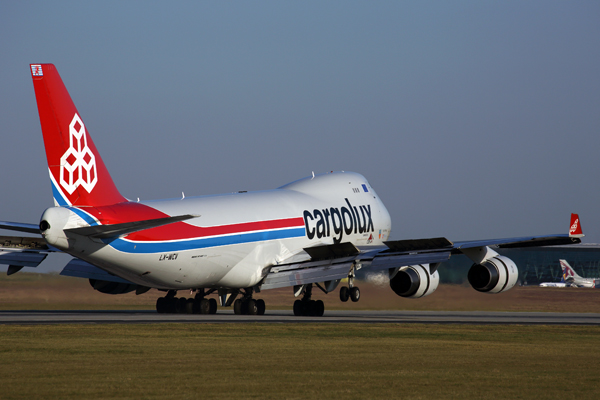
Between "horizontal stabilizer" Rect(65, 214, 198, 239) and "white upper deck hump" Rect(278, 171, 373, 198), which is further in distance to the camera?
"white upper deck hump" Rect(278, 171, 373, 198)

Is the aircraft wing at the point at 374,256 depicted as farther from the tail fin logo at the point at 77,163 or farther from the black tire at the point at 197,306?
the tail fin logo at the point at 77,163

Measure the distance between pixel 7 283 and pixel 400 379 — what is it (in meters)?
42.6

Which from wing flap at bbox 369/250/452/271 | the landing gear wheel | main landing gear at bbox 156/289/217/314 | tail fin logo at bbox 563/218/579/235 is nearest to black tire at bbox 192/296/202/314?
Result: main landing gear at bbox 156/289/217/314

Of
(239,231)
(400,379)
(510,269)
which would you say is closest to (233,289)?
(239,231)

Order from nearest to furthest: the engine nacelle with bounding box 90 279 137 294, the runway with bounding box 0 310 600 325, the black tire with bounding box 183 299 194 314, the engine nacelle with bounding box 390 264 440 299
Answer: the runway with bounding box 0 310 600 325
the engine nacelle with bounding box 390 264 440 299
the engine nacelle with bounding box 90 279 137 294
the black tire with bounding box 183 299 194 314

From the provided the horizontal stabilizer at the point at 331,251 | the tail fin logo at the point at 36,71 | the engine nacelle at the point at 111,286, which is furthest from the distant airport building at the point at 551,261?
the tail fin logo at the point at 36,71

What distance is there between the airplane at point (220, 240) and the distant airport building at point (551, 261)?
32.2m

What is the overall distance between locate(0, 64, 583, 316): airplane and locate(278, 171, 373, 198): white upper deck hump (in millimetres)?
72

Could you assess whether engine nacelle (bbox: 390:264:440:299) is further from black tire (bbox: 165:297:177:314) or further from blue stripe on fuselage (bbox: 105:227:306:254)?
black tire (bbox: 165:297:177:314)

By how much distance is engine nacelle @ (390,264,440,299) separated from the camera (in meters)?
38.1

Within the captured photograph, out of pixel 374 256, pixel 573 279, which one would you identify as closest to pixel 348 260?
pixel 374 256

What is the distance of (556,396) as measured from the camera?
573 inches

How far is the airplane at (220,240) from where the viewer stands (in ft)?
95.9

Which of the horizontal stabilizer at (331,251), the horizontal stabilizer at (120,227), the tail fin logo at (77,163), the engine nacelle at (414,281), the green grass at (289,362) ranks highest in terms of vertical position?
the tail fin logo at (77,163)
